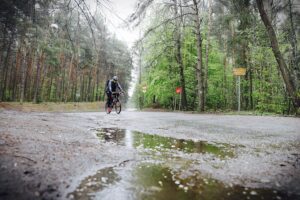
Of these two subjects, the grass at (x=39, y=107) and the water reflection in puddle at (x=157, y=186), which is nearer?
the water reflection in puddle at (x=157, y=186)

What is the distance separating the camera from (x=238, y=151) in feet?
13.3

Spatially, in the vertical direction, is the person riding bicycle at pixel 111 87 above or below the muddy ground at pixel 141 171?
above

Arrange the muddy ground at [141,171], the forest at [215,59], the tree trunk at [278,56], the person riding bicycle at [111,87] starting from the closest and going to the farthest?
the muddy ground at [141,171]
the tree trunk at [278,56]
the person riding bicycle at [111,87]
the forest at [215,59]

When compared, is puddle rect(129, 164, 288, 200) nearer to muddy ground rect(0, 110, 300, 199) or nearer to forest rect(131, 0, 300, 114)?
muddy ground rect(0, 110, 300, 199)

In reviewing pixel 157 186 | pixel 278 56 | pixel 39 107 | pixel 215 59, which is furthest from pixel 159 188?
pixel 215 59

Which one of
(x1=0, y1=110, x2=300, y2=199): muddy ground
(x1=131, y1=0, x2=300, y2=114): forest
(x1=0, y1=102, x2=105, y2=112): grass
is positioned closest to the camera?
(x1=0, y1=110, x2=300, y2=199): muddy ground

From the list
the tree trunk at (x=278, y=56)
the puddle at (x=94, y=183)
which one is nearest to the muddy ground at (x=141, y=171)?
the puddle at (x=94, y=183)

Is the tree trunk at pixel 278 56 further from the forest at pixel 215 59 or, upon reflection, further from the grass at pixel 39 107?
the grass at pixel 39 107

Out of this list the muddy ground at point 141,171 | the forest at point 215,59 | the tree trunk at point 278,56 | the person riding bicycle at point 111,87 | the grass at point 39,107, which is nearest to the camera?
the muddy ground at point 141,171

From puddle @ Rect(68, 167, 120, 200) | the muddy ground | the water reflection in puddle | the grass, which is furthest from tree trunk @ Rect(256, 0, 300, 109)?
the grass

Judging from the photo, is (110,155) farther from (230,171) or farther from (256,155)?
(256,155)

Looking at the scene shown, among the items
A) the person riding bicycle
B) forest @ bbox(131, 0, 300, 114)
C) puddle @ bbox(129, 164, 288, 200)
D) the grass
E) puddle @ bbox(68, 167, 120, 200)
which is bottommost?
puddle @ bbox(129, 164, 288, 200)

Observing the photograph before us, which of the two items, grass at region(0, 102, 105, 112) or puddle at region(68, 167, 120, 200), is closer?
puddle at region(68, 167, 120, 200)

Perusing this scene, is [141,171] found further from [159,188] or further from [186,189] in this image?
[186,189]
